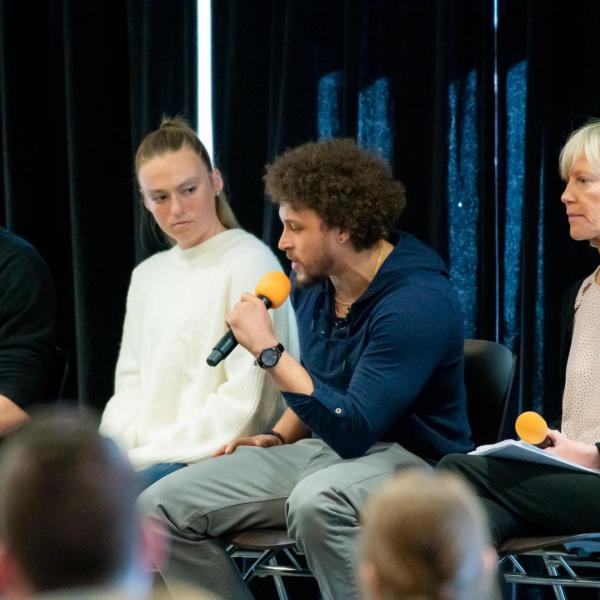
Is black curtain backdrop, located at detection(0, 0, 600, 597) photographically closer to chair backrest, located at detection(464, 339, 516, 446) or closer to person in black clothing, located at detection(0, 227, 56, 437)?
chair backrest, located at detection(464, 339, 516, 446)

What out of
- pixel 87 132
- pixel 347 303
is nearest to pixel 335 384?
pixel 347 303

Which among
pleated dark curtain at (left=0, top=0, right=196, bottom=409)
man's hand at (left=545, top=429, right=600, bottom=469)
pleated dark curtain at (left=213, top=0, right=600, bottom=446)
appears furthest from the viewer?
pleated dark curtain at (left=0, top=0, right=196, bottom=409)

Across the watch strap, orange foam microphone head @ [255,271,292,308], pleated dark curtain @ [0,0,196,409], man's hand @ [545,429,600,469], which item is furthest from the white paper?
pleated dark curtain @ [0,0,196,409]

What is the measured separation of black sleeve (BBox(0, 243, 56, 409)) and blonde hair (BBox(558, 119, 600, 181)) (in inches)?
53.3

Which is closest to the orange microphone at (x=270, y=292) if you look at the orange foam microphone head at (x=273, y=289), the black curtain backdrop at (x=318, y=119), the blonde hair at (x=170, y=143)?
the orange foam microphone head at (x=273, y=289)

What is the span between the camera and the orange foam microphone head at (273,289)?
2682 millimetres

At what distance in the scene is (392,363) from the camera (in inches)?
101

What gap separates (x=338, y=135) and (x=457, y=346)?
1.03m

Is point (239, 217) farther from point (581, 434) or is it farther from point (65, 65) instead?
point (581, 434)

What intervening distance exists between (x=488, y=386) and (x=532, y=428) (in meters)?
0.38

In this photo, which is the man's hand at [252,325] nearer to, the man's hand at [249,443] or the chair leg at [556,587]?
the man's hand at [249,443]

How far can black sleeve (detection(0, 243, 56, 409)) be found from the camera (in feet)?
9.76

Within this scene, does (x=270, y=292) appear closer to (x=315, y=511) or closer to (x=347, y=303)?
(x=347, y=303)

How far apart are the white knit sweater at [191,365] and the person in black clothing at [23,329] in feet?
0.80
